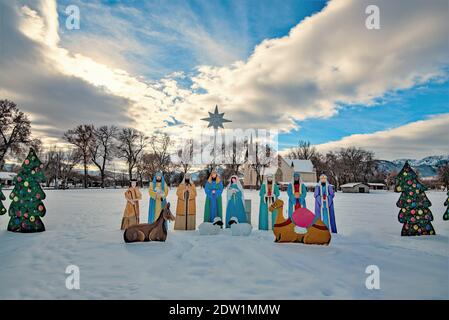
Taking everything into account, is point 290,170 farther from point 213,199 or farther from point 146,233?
point 146,233

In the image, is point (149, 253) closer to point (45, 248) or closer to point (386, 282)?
point (45, 248)

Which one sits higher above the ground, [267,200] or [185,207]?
[267,200]

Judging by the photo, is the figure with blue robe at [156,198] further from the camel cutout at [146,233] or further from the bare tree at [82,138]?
the bare tree at [82,138]

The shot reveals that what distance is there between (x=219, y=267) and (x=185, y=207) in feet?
13.5

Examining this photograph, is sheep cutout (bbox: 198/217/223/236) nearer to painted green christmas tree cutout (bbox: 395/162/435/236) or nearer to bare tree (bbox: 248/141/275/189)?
painted green christmas tree cutout (bbox: 395/162/435/236)

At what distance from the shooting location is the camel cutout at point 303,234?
644cm

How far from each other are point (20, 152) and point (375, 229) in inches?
1493

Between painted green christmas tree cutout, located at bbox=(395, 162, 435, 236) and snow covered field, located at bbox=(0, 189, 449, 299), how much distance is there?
17.9 inches

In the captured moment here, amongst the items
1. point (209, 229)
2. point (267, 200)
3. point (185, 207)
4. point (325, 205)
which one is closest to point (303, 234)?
point (267, 200)

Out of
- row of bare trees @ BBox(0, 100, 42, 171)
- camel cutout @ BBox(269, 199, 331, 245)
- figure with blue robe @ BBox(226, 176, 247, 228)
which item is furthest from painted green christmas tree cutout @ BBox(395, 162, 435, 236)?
row of bare trees @ BBox(0, 100, 42, 171)

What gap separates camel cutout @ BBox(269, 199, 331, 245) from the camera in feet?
21.1

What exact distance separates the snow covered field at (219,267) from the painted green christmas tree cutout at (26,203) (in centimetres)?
52

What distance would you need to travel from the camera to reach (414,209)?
25.6 feet

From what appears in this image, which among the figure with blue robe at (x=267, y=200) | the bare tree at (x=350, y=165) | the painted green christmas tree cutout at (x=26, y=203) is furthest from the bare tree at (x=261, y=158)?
the painted green christmas tree cutout at (x=26, y=203)
